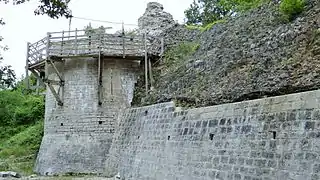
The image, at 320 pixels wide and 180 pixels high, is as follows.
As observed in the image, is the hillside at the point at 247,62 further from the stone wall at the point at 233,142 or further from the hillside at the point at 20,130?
the hillside at the point at 20,130

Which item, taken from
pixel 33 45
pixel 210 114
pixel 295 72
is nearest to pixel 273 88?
pixel 295 72

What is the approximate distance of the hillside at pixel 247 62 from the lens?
9070 mm

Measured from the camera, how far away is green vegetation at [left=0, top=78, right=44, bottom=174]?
19.6 meters

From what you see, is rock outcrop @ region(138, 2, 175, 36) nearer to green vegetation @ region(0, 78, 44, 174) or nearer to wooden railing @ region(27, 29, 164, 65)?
wooden railing @ region(27, 29, 164, 65)

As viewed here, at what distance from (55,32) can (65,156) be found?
16.6ft

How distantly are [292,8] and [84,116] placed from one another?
880 centimetres

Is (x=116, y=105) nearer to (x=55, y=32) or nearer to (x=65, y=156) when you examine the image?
(x=65, y=156)

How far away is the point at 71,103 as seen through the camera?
1672cm

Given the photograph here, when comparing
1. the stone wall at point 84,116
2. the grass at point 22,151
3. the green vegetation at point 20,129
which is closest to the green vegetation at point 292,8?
the stone wall at point 84,116

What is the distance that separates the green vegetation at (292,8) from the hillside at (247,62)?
0.47 feet

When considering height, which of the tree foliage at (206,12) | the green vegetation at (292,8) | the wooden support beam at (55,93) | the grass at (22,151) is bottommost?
the grass at (22,151)

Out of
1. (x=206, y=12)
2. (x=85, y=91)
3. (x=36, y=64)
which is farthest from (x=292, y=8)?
(x=206, y=12)

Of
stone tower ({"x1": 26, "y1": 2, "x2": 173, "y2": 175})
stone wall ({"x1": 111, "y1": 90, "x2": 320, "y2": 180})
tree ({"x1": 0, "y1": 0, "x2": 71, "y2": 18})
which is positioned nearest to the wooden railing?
stone tower ({"x1": 26, "y1": 2, "x2": 173, "y2": 175})

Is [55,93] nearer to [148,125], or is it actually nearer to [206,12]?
[148,125]
